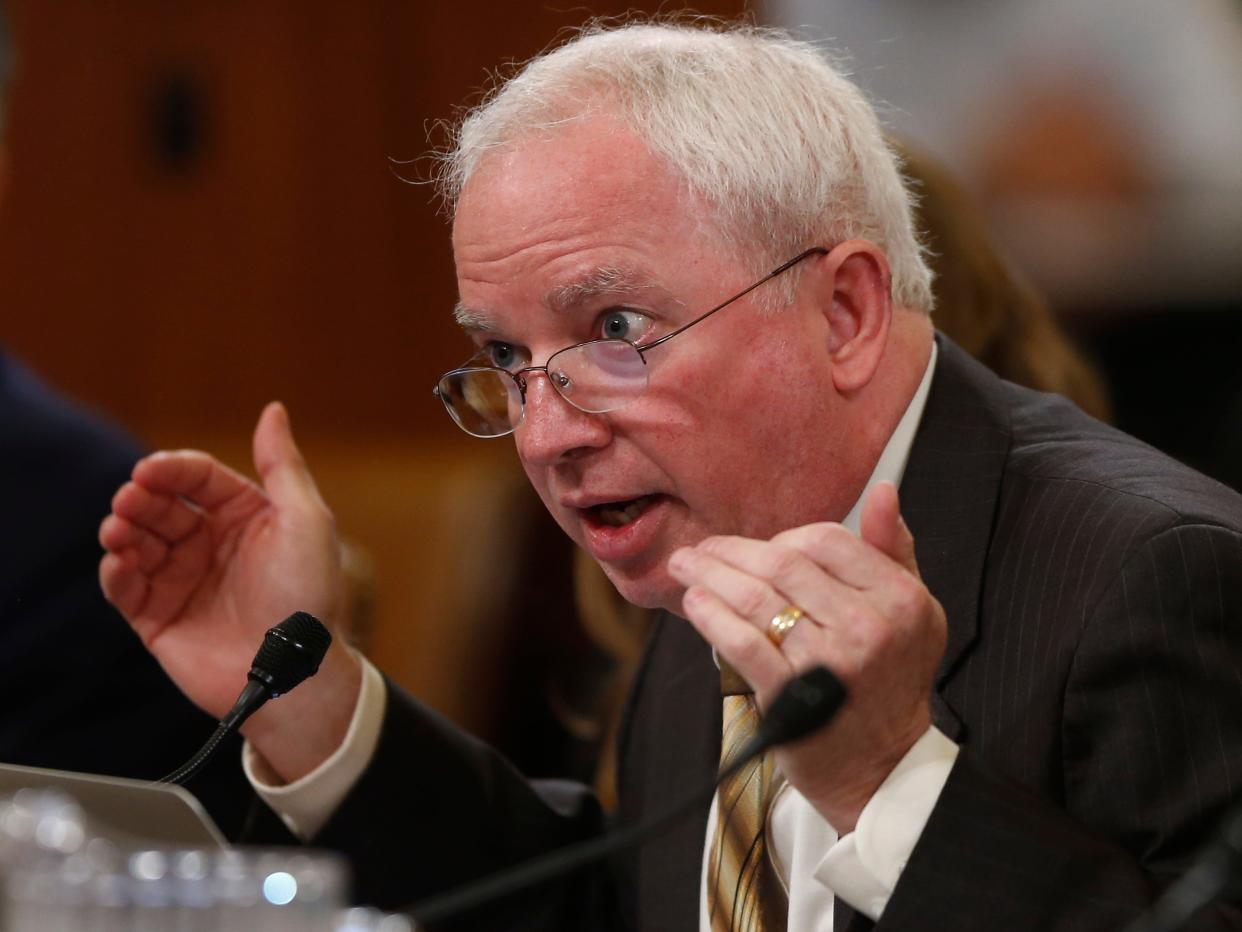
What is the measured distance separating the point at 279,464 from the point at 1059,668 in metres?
0.91

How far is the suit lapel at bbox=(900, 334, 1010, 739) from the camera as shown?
1437 mm

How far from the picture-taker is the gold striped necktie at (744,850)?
1467mm

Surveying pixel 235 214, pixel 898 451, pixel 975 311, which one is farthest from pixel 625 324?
pixel 235 214

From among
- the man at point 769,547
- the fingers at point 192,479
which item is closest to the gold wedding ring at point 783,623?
the man at point 769,547

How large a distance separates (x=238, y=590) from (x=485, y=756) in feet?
1.08

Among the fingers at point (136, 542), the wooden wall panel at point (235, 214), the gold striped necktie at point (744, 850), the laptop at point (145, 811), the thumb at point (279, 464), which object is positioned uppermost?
the laptop at point (145, 811)

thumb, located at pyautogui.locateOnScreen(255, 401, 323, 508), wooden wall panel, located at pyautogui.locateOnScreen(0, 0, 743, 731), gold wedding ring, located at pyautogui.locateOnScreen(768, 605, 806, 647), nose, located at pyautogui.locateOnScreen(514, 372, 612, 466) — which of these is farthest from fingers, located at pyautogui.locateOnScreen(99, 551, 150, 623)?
wooden wall panel, located at pyautogui.locateOnScreen(0, 0, 743, 731)

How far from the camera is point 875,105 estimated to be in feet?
6.15

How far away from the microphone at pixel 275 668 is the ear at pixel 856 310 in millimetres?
522

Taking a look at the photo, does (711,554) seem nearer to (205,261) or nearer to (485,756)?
(485,756)

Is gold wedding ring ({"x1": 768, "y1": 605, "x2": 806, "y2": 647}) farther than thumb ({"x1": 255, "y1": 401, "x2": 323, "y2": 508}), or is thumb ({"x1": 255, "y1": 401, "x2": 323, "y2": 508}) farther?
thumb ({"x1": 255, "y1": 401, "x2": 323, "y2": 508})

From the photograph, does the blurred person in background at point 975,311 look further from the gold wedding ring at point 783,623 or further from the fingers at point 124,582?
the gold wedding ring at point 783,623

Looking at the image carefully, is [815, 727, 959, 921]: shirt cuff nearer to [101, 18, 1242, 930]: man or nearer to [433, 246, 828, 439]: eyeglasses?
[101, 18, 1242, 930]: man

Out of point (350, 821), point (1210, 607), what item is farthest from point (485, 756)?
point (1210, 607)
